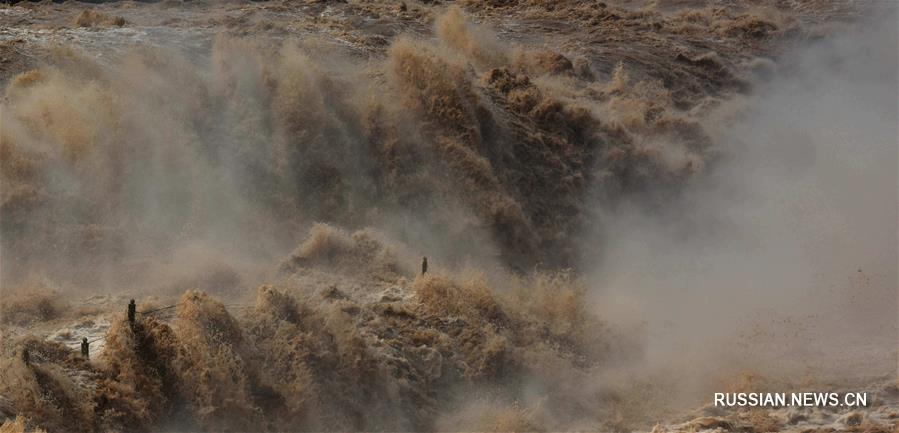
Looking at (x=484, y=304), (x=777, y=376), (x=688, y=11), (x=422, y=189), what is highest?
(x=688, y=11)

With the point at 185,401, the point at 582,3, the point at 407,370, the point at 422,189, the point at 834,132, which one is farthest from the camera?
the point at 582,3

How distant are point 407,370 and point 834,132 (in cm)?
1321

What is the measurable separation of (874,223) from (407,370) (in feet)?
33.7

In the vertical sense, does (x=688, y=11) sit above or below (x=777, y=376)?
above

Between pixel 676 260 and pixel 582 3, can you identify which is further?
pixel 582 3

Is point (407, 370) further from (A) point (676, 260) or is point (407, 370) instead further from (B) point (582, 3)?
(B) point (582, 3)

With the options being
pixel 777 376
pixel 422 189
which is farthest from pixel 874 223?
pixel 422 189

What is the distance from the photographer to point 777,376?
13.0 meters

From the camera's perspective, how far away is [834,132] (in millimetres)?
21594

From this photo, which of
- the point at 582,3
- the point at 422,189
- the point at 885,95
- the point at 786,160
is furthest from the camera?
the point at 582,3

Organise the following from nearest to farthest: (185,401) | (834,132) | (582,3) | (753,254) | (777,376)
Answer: (185,401) < (777,376) < (753,254) < (834,132) < (582,3)

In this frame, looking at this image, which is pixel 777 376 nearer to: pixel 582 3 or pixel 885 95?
pixel 885 95

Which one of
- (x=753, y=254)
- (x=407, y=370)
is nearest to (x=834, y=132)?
(x=753, y=254)

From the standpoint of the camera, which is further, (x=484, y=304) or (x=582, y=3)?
(x=582, y=3)
